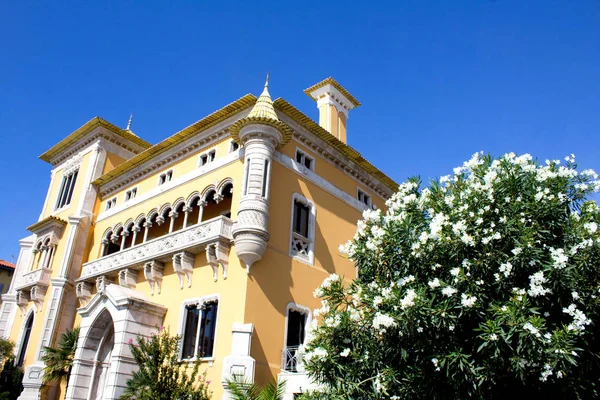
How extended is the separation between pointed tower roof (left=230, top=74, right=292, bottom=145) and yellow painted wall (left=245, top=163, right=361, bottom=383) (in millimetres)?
1375

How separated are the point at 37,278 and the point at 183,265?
11715 mm

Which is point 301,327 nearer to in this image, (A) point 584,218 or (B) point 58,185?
(A) point 584,218

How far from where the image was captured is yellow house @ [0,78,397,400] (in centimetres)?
1767

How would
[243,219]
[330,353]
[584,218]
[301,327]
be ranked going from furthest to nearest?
[301,327], [243,219], [330,353], [584,218]

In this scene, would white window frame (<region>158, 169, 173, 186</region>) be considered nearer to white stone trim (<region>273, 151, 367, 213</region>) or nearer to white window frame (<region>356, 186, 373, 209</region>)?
white stone trim (<region>273, 151, 367, 213</region>)

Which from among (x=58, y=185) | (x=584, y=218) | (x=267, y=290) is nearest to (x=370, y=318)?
(x=584, y=218)

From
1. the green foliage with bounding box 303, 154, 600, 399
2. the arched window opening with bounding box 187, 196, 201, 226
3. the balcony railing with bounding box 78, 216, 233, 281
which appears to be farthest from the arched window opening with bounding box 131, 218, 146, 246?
the green foliage with bounding box 303, 154, 600, 399

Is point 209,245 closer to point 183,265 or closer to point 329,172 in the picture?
point 183,265

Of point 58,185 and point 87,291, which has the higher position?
point 58,185

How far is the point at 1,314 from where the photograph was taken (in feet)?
96.6

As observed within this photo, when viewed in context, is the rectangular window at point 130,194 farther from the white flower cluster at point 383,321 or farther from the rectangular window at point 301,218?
the white flower cluster at point 383,321

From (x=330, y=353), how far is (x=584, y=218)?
611 centimetres

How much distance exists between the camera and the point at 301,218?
67.8 ft

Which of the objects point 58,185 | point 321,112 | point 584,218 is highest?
point 321,112
